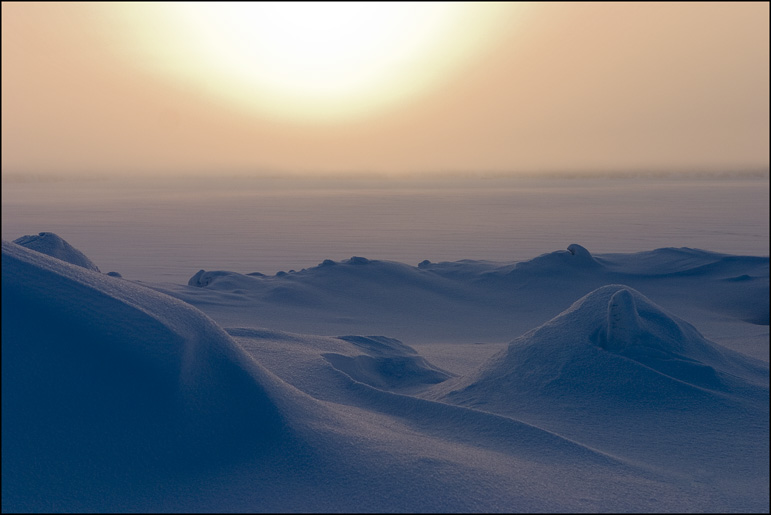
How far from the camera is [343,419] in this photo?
130 inches

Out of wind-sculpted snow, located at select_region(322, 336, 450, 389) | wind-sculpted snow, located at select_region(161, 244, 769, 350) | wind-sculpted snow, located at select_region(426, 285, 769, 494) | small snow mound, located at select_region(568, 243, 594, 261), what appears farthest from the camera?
small snow mound, located at select_region(568, 243, 594, 261)

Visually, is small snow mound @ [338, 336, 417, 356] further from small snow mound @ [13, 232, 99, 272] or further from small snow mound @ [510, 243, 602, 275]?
small snow mound @ [510, 243, 602, 275]

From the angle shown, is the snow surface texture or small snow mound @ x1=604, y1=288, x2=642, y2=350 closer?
the snow surface texture

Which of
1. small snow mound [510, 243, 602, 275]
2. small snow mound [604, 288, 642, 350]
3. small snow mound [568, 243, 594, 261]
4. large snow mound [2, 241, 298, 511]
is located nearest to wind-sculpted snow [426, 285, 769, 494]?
small snow mound [604, 288, 642, 350]

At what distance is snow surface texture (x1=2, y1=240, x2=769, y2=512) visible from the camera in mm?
2561

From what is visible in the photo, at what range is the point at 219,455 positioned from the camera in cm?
279

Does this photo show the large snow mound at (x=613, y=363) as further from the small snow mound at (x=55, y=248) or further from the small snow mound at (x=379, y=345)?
the small snow mound at (x=55, y=248)

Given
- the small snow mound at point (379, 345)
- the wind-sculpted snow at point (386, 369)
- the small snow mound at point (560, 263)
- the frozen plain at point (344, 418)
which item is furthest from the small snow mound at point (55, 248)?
the small snow mound at point (560, 263)

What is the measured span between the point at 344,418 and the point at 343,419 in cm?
3

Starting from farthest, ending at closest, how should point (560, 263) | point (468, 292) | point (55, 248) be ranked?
point (560, 263)
point (468, 292)
point (55, 248)

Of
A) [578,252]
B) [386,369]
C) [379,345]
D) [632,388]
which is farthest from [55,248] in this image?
[578,252]

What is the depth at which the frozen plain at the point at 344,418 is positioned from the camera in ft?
8.40

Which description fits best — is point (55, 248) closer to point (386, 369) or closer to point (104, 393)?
point (386, 369)

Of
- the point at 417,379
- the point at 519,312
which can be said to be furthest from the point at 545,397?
the point at 519,312
